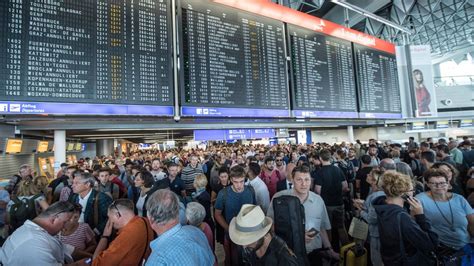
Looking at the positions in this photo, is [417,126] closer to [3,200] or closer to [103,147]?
[3,200]

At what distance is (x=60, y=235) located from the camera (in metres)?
2.56

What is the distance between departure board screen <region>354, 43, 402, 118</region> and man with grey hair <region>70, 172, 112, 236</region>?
878cm

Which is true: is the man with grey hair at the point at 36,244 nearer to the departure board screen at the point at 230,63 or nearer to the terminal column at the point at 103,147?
the departure board screen at the point at 230,63

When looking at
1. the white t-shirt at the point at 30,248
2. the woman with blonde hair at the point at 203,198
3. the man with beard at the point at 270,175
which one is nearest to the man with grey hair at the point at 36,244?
the white t-shirt at the point at 30,248

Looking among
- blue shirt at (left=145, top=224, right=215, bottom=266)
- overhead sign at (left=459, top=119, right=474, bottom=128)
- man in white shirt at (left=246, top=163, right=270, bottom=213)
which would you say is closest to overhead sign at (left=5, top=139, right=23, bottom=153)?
man in white shirt at (left=246, top=163, right=270, bottom=213)

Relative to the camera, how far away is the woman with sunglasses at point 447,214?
2283 mm

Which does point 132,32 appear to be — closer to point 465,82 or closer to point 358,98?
point 358,98

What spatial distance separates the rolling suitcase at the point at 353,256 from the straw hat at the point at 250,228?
4.47 feet

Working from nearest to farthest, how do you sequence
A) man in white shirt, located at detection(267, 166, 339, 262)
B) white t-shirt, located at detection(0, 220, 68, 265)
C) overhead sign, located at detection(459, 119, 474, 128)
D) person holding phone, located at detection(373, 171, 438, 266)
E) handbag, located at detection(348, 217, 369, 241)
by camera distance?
white t-shirt, located at detection(0, 220, 68, 265)
person holding phone, located at detection(373, 171, 438, 266)
man in white shirt, located at detection(267, 166, 339, 262)
handbag, located at detection(348, 217, 369, 241)
overhead sign, located at detection(459, 119, 474, 128)

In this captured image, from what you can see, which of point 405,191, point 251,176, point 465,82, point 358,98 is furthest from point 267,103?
point 465,82

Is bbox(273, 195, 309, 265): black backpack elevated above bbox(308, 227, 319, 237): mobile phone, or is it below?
above

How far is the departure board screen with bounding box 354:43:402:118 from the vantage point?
920 cm

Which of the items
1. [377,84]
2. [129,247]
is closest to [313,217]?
[129,247]

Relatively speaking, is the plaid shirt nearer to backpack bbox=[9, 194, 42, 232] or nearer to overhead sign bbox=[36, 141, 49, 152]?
backpack bbox=[9, 194, 42, 232]
